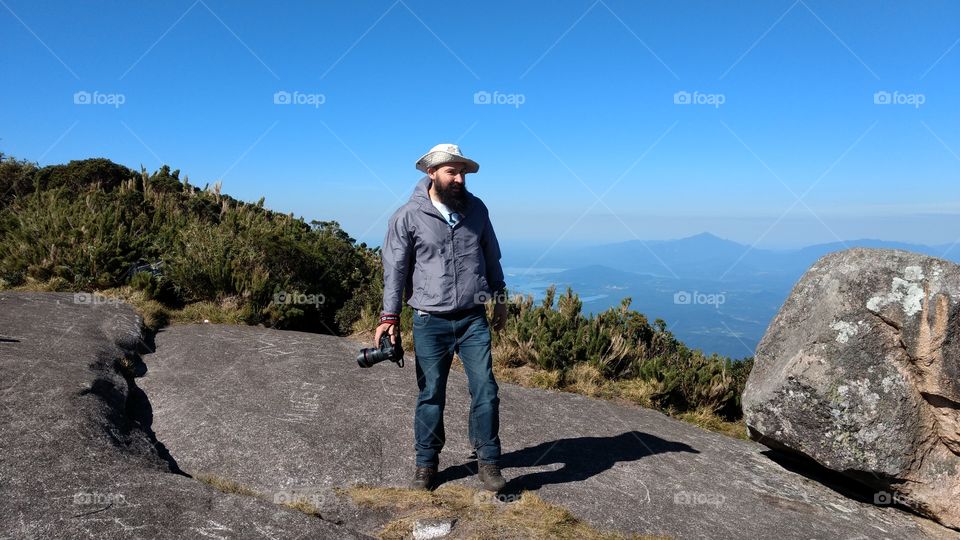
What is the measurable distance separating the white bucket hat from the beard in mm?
147

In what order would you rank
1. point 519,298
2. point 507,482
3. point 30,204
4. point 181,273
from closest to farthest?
1. point 507,482
2. point 181,273
3. point 519,298
4. point 30,204

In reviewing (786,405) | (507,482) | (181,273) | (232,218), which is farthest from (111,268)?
(786,405)

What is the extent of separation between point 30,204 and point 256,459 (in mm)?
9250

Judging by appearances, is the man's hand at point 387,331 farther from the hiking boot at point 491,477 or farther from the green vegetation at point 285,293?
the green vegetation at point 285,293

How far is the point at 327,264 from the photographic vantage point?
11.3m

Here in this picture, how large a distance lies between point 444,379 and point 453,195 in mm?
1300

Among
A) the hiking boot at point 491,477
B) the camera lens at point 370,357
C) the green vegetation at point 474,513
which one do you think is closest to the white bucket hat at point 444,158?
the camera lens at point 370,357

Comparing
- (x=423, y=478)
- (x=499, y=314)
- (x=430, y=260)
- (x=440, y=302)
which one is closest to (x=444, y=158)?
(x=430, y=260)

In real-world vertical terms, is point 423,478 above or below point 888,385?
below

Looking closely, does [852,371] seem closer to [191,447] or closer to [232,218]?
[191,447]

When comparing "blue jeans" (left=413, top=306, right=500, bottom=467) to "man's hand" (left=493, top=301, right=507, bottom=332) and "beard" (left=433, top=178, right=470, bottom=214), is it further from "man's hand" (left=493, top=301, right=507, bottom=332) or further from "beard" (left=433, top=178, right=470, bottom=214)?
"beard" (left=433, top=178, right=470, bottom=214)

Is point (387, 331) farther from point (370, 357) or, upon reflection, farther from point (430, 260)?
point (430, 260)

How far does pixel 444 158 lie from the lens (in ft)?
14.0

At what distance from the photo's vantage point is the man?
4.28 meters
